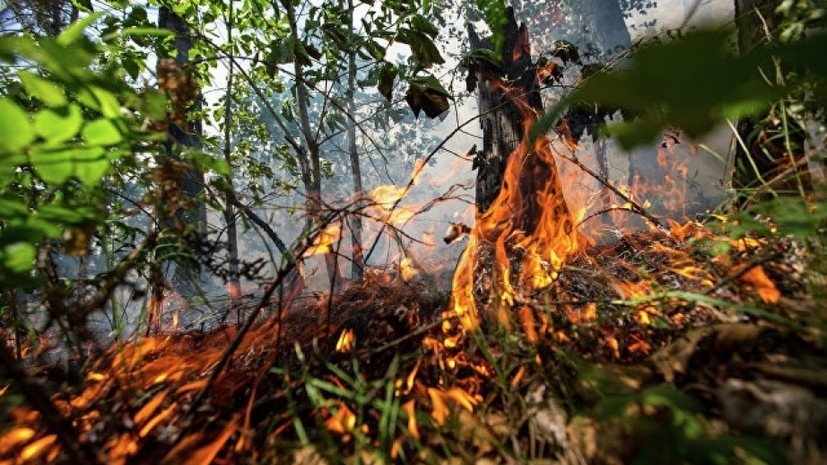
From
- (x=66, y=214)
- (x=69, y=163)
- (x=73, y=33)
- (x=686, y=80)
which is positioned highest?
(x=73, y=33)

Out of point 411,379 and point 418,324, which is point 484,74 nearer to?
point 418,324

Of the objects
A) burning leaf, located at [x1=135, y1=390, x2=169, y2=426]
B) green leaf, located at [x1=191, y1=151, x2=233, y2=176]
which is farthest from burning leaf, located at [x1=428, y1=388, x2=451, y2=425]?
green leaf, located at [x1=191, y1=151, x2=233, y2=176]

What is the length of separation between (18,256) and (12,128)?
1.05ft

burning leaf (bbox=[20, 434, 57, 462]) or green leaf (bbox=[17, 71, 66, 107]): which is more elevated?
green leaf (bbox=[17, 71, 66, 107])

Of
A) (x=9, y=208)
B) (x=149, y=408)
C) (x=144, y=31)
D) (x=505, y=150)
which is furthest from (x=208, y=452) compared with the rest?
(x=505, y=150)

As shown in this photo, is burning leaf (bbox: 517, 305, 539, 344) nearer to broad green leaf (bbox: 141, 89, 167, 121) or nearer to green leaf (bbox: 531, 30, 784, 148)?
green leaf (bbox: 531, 30, 784, 148)

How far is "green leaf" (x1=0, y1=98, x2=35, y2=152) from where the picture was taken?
763 mm

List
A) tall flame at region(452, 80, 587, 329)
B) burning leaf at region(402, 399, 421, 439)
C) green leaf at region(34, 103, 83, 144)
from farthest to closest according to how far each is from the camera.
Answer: tall flame at region(452, 80, 587, 329), burning leaf at region(402, 399, 421, 439), green leaf at region(34, 103, 83, 144)

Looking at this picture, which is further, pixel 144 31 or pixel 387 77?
pixel 387 77

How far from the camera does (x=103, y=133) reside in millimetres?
928

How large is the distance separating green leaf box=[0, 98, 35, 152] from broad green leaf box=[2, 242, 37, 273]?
9.7 inches

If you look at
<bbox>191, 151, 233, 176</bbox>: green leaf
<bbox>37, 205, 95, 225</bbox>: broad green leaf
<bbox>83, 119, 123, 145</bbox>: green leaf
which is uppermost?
<bbox>83, 119, 123, 145</bbox>: green leaf

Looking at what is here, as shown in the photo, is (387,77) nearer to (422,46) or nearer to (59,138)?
(422,46)

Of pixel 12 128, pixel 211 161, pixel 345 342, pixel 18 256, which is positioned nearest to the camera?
pixel 12 128
